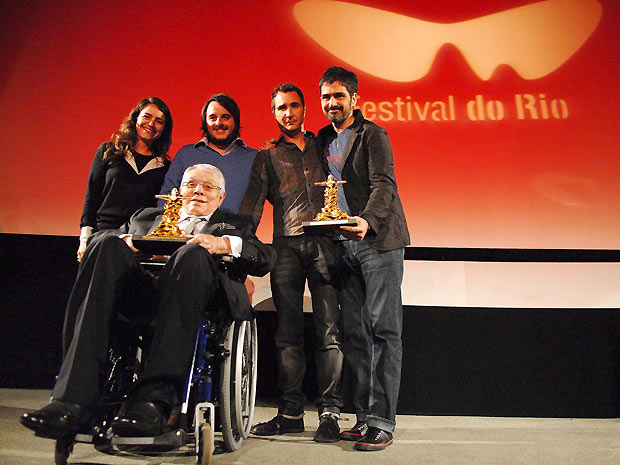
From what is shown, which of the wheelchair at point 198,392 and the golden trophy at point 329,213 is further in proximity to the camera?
the golden trophy at point 329,213

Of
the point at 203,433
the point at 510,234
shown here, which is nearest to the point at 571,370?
the point at 510,234

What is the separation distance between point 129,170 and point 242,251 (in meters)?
0.99

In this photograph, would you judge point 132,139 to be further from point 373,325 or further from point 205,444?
point 205,444

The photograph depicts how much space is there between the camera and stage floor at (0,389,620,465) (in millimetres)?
1682

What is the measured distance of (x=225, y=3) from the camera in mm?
3344

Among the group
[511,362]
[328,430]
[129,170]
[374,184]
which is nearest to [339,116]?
[374,184]

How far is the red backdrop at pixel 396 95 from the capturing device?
3025 millimetres

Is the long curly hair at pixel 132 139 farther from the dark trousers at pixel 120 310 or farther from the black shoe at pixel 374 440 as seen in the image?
the black shoe at pixel 374 440

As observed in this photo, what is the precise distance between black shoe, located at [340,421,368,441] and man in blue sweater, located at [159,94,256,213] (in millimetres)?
1035

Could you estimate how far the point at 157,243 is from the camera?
1630mm

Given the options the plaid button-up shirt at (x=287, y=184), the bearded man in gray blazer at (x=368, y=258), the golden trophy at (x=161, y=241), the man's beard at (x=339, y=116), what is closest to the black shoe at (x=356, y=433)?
the bearded man in gray blazer at (x=368, y=258)

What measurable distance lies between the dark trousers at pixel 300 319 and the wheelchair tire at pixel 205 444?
69 cm

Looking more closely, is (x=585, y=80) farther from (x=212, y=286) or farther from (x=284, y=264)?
(x=212, y=286)

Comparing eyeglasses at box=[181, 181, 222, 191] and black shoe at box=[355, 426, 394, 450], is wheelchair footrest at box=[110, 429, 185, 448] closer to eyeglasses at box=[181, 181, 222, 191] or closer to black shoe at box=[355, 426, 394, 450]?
black shoe at box=[355, 426, 394, 450]
